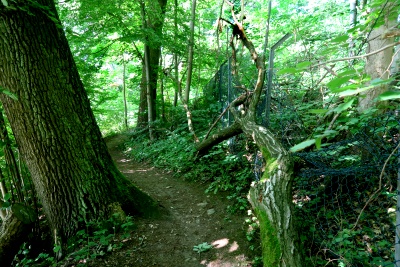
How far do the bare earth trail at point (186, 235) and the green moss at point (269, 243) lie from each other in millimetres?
621

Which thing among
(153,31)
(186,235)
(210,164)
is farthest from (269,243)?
(153,31)

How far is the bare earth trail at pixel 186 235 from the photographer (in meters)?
2.65

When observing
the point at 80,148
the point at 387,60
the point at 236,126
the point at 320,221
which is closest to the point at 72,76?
the point at 80,148

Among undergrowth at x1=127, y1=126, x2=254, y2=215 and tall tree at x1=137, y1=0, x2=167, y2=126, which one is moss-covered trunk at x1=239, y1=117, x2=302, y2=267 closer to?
undergrowth at x1=127, y1=126, x2=254, y2=215

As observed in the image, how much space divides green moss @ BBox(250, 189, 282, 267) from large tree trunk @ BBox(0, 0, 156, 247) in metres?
1.97

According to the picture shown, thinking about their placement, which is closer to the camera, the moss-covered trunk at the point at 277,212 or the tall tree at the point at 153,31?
the moss-covered trunk at the point at 277,212

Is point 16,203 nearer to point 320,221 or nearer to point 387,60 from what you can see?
point 320,221

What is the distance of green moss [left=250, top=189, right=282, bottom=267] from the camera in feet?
6.30

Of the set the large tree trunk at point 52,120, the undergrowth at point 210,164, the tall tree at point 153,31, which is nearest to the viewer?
the large tree trunk at point 52,120

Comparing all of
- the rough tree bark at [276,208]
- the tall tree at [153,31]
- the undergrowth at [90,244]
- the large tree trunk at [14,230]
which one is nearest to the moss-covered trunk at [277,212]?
the rough tree bark at [276,208]

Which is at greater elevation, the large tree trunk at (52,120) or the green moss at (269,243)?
the large tree trunk at (52,120)

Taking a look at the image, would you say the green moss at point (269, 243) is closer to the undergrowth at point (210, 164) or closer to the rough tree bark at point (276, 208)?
the rough tree bark at point (276, 208)

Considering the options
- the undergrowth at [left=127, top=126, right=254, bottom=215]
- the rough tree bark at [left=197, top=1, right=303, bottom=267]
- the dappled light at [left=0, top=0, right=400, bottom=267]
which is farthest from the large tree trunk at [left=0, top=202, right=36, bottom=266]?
the rough tree bark at [left=197, top=1, right=303, bottom=267]

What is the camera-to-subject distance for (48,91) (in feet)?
8.87
